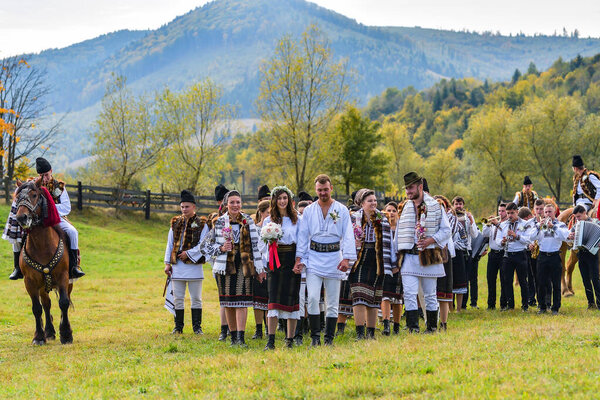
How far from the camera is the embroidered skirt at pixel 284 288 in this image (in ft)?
29.9

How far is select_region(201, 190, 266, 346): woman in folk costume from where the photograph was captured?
9.57m

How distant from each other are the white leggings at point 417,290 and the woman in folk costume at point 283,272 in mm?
1778

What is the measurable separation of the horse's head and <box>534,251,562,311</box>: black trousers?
9.79m

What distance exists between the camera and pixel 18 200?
1023 centimetres

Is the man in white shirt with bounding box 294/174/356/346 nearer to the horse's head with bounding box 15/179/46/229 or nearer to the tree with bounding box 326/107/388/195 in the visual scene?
the horse's head with bounding box 15/179/46/229

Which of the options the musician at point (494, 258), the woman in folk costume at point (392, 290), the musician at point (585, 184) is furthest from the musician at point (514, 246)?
the woman in folk costume at point (392, 290)

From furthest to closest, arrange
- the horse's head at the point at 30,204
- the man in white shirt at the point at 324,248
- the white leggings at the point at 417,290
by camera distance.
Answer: the horse's head at the point at 30,204
the white leggings at the point at 417,290
the man in white shirt at the point at 324,248

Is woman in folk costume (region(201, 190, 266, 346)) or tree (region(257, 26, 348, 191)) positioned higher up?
tree (region(257, 26, 348, 191))

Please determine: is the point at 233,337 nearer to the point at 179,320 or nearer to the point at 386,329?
the point at 179,320

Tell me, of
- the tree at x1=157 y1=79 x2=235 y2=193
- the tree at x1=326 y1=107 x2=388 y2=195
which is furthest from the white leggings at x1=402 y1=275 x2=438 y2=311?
the tree at x1=326 y1=107 x2=388 y2=195

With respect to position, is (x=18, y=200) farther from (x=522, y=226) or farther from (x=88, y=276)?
(x=88, y=276)

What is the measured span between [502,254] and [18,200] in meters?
10.1

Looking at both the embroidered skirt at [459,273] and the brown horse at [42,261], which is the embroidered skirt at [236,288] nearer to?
the brown horse at [42,261]

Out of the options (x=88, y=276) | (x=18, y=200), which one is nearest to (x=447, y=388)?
(x=18, y=200)
